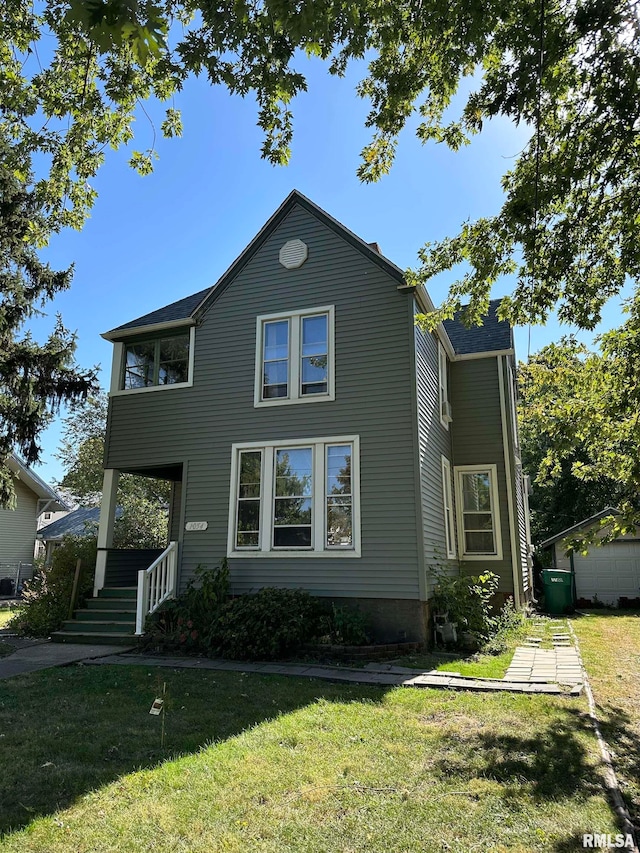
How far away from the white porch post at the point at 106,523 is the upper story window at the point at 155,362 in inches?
81.4

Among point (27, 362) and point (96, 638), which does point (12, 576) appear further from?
point (96, 638)

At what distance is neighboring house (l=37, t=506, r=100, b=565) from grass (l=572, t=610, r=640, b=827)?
2258 centimetres

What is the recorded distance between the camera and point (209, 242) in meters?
11.5

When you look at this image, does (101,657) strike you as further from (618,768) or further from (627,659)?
(627,659)

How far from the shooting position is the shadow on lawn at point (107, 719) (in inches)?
157

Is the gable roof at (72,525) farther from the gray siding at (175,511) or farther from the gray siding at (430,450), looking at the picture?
the gray siding at (430,450)

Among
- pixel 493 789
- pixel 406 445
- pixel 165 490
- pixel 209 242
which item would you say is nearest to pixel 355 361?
pixel 406 445

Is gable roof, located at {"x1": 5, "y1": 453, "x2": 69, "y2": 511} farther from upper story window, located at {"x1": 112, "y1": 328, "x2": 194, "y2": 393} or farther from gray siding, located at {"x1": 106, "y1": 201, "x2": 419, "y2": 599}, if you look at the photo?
gray siding, located at {"x1": 106, "y1": 201, "x2": 419, "y2": 599}

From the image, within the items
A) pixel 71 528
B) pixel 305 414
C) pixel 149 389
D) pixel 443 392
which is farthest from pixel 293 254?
pixel 71 528

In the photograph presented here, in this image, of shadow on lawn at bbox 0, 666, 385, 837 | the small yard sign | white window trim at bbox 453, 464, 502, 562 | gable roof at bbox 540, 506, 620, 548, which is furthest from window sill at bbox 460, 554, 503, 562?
the small yard sign

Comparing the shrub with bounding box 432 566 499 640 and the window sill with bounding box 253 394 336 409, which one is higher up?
the window sill with bounding box 253 394 336 409

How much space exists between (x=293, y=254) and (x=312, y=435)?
13.1 feet

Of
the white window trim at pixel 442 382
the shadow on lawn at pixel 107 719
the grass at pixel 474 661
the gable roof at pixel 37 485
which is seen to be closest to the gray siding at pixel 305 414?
→ the grass at pixel 474 661

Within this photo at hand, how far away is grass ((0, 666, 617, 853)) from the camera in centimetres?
326
